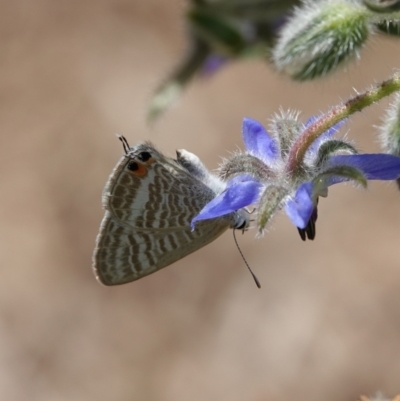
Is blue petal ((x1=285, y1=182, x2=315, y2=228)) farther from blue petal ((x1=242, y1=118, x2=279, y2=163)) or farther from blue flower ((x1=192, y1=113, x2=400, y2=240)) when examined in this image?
blue petal ((x1=242, y1=118, x2=279, y2=163))

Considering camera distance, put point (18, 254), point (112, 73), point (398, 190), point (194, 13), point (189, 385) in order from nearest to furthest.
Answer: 1. point (398, 190)
2. point (194, 13)
3. point (189, 385)
4. point (18, 254)
5. point (112, 73)

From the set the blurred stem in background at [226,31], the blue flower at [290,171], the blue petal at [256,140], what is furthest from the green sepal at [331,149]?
the blurred stem in background at [226,31]

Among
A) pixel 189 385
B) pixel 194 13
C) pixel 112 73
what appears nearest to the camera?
pixel 194 13

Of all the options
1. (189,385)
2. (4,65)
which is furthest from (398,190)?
(4,65)

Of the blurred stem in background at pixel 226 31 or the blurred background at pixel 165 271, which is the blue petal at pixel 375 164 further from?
the blurred background at pixel 165 271

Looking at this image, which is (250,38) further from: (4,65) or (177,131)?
(4,65)

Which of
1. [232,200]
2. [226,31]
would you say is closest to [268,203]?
[232,200]

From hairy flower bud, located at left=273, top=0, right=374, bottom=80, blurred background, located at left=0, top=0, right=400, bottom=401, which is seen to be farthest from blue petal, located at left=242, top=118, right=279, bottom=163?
blurred background, located at left=0, top=0, right=400, bottom=401
